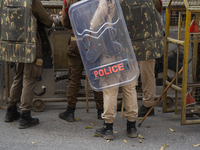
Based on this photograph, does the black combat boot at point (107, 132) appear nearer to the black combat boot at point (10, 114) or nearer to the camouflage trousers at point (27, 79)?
the camouflage trousers at point (27, 79)

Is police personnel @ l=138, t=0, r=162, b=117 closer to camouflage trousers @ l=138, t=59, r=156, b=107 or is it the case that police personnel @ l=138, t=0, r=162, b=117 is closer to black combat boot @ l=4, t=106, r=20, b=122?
camouflage trousers @ l=138, t=59, r=156, b=107

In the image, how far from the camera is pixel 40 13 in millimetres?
3727

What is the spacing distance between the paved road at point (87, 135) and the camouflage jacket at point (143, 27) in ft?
3.34

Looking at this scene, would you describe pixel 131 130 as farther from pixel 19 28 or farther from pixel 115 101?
pixel 19 28

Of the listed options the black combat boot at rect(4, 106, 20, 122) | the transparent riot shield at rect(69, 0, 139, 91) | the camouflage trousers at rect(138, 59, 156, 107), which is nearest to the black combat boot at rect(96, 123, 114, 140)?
the transparent riot shield at rect(69, 0, 139, 91)

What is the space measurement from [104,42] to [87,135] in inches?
49.4

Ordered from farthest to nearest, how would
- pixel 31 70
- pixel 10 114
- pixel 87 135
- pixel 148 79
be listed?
pixel 148 79 < pixel 10 114 < pixel 31 70 < pixel 87 135

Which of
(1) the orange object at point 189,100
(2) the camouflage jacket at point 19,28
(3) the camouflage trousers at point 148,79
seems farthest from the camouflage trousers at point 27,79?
(1) the orange object at point 189,100

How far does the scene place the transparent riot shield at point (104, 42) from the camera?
305 cm

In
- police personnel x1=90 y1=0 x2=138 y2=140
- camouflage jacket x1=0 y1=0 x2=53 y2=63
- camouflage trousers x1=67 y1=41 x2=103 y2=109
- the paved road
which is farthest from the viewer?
camouflage trousers x1=67 y1=41 x2=103 y2=109

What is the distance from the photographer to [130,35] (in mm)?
3395

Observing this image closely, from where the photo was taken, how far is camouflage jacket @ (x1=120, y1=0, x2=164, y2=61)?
3.31 m

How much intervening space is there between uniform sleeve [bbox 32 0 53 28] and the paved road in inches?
56.7

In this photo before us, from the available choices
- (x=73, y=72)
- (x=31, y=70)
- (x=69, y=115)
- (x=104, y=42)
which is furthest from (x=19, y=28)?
(x=69, y=115)
